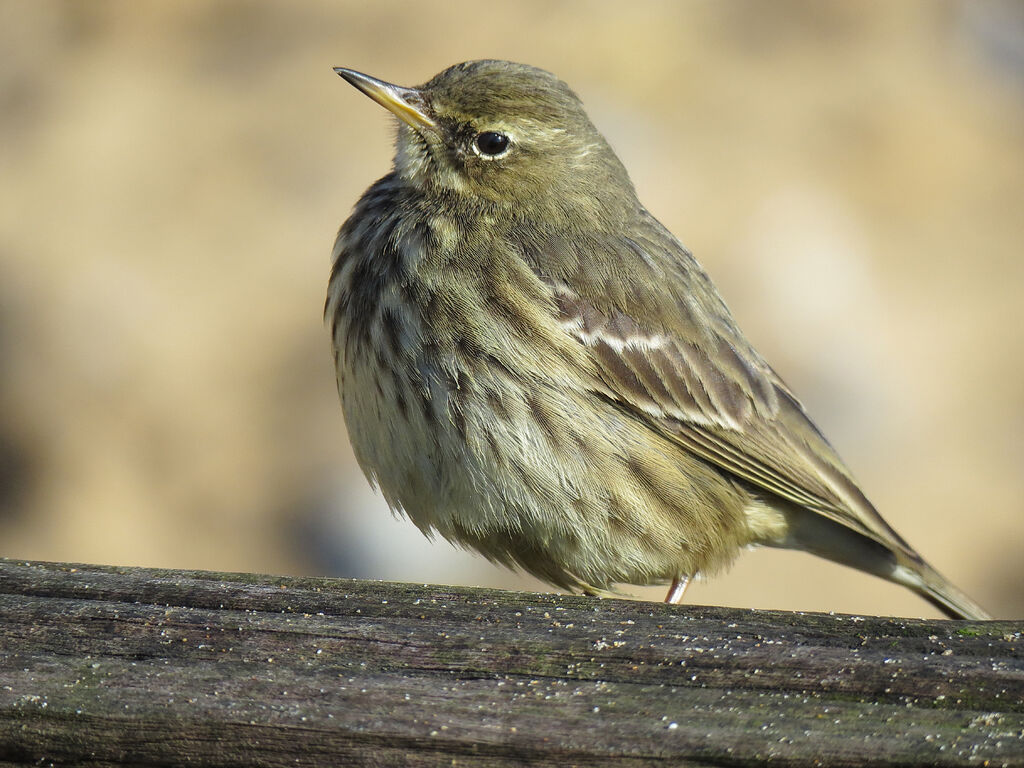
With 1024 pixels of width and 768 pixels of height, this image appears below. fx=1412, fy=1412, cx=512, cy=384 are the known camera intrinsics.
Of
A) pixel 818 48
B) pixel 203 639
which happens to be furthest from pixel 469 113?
pixel 818 48

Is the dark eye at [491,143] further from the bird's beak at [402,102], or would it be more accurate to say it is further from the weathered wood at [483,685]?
the weathered wood at [483,685]

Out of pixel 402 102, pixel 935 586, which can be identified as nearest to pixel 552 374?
pixel 402 102

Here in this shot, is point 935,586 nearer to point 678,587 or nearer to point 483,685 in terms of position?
point 678,587

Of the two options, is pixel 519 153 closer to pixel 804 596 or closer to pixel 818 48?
pixel 804 596

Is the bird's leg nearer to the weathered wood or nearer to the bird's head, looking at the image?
the bird's head

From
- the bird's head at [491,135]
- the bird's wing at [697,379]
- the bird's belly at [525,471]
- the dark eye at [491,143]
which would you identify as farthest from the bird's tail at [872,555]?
the dark eye at [491,143]

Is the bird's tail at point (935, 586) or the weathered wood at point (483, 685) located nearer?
the weathered wood at point (483, 685)
